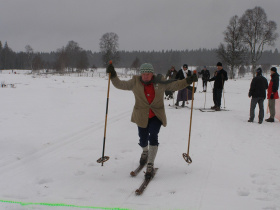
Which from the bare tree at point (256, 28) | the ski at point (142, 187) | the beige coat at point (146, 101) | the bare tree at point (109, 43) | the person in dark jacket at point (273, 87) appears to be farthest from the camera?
the bare tree at point (109, 43)

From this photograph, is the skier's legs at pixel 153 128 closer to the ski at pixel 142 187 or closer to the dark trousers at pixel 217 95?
the ski at pixel 142 187

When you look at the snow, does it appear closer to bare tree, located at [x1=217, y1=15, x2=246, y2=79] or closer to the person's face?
the person's face

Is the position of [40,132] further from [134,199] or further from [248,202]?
[248,202]

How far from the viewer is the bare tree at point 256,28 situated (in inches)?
1606

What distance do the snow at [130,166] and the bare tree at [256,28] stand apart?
37.4 meters

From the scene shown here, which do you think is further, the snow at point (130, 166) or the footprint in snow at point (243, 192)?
the footprint in snow at point (243, 192)

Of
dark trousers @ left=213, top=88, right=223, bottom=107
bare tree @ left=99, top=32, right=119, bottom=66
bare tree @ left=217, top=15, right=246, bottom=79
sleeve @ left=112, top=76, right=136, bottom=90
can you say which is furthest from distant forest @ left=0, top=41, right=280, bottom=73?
sleeve @ left=112, top=76, right=136, bottom=90

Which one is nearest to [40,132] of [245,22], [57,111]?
[57,111]

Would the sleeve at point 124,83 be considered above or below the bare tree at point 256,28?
below

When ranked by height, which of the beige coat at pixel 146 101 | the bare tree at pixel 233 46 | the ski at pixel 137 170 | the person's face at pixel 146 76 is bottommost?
the ski at pixel 137 170

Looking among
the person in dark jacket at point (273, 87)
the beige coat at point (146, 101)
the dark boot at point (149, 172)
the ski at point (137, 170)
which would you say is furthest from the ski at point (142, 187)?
the person in dark jacket at point (273, 87)

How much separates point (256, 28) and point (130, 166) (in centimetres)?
4347

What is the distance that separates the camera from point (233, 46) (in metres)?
46.0

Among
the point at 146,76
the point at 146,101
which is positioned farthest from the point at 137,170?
the point at 146,76
